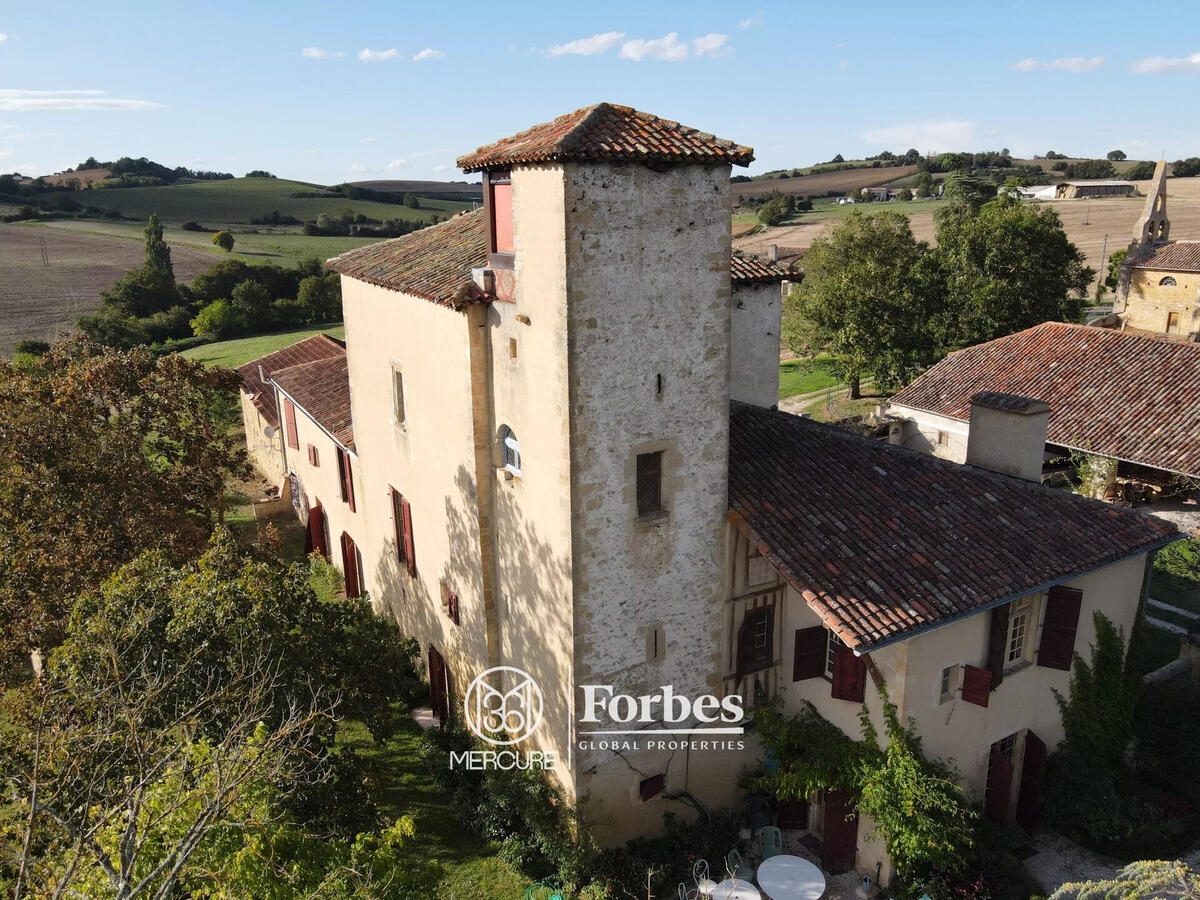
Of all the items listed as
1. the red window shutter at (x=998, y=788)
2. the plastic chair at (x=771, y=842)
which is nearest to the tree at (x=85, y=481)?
the plastic chair at (x=771, y=842)

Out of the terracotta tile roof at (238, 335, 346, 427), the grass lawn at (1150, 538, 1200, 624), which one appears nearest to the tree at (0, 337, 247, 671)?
the terracotta tile roof at (238, 335, 346, 427)

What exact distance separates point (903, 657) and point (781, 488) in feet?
11.7

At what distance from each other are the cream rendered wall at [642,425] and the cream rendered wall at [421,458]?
3614 mm

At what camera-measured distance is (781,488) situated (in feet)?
49.7

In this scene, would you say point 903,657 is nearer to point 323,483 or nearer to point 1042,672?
point 1042,672

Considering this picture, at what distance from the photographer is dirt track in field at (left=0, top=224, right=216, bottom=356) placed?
64.3 meters

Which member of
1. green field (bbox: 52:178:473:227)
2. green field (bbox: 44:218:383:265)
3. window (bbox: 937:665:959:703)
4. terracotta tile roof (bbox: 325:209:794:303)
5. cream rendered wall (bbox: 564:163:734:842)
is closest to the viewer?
cream rendered wall (bbox: 564:163:734:842)

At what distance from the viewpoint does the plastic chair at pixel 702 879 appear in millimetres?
13574

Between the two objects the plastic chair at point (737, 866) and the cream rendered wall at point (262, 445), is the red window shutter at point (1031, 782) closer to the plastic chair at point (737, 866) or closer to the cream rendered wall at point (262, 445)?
the plastic chair at point (737, 866)

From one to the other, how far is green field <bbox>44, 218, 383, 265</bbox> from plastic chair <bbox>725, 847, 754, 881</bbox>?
8501 cm

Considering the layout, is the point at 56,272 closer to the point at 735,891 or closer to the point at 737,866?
the point at 737,866

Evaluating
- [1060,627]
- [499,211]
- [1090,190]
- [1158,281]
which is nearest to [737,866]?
[1060,627]

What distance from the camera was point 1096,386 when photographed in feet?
104

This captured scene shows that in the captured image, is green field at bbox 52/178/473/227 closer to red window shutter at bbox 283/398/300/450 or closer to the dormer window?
red window shutter at bbox 283/398/300/450
